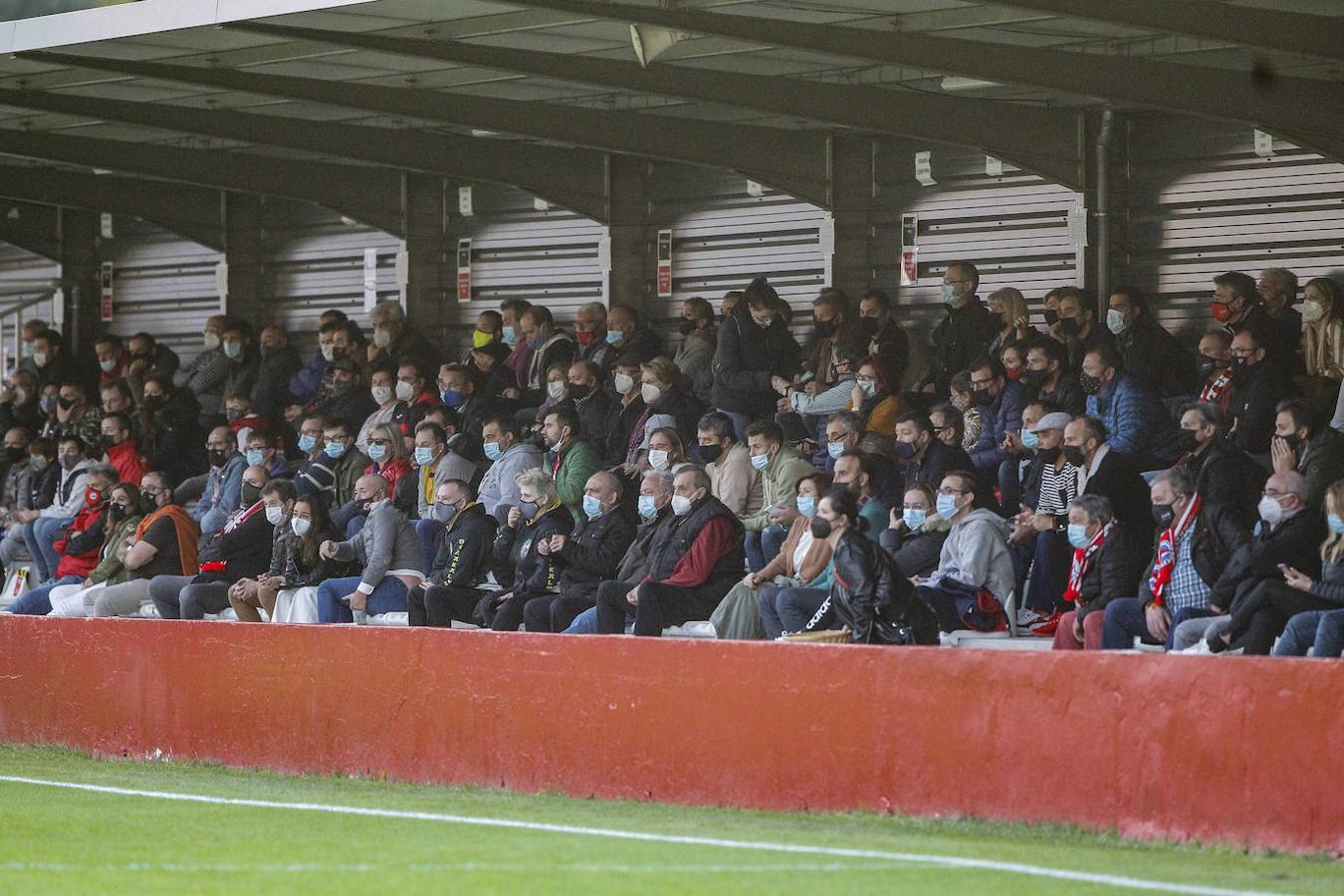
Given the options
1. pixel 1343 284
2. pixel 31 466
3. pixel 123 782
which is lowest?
pixel 123 782

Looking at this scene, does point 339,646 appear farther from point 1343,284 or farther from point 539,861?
point 1343,284

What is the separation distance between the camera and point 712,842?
29.1 feet

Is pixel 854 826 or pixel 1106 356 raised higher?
pixel 1106 356

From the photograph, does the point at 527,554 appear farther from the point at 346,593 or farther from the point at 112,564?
the point at 112,564

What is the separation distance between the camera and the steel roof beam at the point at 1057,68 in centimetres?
1252

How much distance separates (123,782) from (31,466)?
9.03 meters

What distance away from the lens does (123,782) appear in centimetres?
1191

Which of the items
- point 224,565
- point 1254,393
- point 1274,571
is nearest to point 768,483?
point 1254,393

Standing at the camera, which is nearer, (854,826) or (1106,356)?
(854,826)

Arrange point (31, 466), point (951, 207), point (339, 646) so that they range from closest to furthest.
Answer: point (339, 646) → point (951, 207) → point (31, 466)

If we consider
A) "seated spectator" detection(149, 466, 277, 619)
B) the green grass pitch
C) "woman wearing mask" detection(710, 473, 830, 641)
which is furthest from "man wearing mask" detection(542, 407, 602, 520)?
the green grass pitch

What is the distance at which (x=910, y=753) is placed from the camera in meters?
9.83

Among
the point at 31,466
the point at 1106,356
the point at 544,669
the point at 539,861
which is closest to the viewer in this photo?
the point at 539,861

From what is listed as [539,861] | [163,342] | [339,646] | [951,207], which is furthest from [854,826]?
[163,342]
